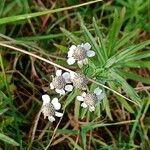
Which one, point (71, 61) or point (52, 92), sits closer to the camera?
point (71, 61)

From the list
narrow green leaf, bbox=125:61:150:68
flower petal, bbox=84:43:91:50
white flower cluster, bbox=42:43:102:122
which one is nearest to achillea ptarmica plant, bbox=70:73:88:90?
white flower cluster, bbox=42:43:102:122

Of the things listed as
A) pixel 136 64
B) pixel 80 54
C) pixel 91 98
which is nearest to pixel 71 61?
pixel 80 54

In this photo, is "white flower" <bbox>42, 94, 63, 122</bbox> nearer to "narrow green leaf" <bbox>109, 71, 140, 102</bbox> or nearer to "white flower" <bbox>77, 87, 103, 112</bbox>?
"white flower" <bbox>77, 87, 103, 112</bbox>

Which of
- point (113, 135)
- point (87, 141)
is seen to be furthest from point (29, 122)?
point (113, 135)

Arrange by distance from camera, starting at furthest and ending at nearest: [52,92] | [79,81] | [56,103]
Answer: [52,92] → [56,103] → [79,81]

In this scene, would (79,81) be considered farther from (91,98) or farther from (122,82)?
(122,82)

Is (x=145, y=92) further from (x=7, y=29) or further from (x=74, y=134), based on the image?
(x=7, y=29)
